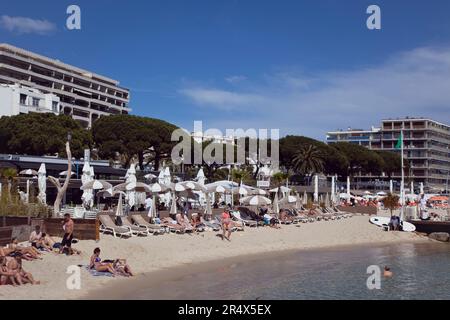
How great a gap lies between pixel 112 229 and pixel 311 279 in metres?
8.00

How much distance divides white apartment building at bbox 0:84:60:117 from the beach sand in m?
46.0

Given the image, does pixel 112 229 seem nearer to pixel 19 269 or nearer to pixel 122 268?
pixel 122 268

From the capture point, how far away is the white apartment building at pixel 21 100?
2594 inches

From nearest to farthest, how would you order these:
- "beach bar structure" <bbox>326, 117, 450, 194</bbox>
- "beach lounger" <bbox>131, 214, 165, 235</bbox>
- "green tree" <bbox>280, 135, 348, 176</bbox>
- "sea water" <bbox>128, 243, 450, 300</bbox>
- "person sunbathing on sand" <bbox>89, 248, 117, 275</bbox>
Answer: "sea water" <bbox>128, 243, 450, 300</bbox> → "person sunbathing on sand" <bbox>89, 248, 117, 275</bbox> → "beach lounger" <bbox>131, 214, 165, 235</bbox> → "green tree" <bbox>280, 135, 348, 176</bbox> → "beach bar structure" <bbox>326, 117, 450, 194</bbox>

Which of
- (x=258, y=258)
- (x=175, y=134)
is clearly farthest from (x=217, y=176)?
(x=258, y=258)

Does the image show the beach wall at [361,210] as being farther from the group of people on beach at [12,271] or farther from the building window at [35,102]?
the building window at [35,102]

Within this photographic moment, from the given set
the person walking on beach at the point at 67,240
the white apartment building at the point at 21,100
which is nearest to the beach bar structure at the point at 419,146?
the white apartment building at the point at 21,100

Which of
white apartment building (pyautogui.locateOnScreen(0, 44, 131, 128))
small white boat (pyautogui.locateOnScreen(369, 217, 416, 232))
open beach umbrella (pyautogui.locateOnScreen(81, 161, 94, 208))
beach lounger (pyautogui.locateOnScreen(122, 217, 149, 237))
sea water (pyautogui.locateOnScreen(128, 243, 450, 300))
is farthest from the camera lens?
white apartment building (pyautogui.locateOnScreen(0, 44, 131, 128))

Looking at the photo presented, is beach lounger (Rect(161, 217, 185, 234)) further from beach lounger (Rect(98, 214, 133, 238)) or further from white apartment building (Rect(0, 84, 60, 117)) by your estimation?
white apartment building (Rect(0, 84, 60, 117))

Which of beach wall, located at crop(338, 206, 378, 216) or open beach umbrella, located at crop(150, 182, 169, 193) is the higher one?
open beach umbrella, located at crop(150, 182, 169, 193)

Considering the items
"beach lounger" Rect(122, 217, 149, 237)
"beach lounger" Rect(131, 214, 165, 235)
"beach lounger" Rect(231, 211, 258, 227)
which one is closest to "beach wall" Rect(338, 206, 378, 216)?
"beach lounger" Rect(231, 211, 258, 227)

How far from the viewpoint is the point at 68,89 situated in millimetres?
88938

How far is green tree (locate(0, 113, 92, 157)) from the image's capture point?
2136 inches

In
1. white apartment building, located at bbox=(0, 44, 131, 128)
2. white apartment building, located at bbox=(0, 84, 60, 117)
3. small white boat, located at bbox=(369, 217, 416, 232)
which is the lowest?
small white boat, located at bbox=(369, 217, 416, 232)
